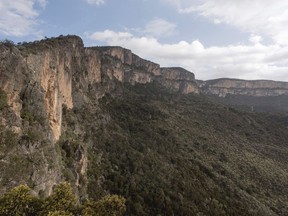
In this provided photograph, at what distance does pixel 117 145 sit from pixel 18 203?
6669 cm

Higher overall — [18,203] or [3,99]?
[3,99]

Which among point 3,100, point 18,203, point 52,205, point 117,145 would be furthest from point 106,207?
point 117,145

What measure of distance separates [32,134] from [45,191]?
714 cm

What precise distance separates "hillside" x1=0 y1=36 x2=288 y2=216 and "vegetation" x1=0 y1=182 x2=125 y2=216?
14.0 m

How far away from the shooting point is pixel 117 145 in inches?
3381

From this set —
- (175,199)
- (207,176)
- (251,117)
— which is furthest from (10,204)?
(251,117)

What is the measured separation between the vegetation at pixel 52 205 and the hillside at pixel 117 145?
552 inches

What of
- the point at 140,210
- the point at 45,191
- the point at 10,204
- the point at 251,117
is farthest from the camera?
the point at 251,117

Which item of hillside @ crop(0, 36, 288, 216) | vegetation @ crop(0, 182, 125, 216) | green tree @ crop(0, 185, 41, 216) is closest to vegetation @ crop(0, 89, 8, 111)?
hillside @ crop(0, 36, 288, 216)

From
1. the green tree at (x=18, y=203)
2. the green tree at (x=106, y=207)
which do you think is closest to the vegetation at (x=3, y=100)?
the green tree at (x=18, y=203)

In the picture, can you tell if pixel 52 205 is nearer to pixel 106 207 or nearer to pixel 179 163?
pixel 106 207

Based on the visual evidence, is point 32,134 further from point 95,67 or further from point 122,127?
point 95,67

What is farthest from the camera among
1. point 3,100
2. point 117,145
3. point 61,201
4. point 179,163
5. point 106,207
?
point 179,163

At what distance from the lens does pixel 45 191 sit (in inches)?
1554
